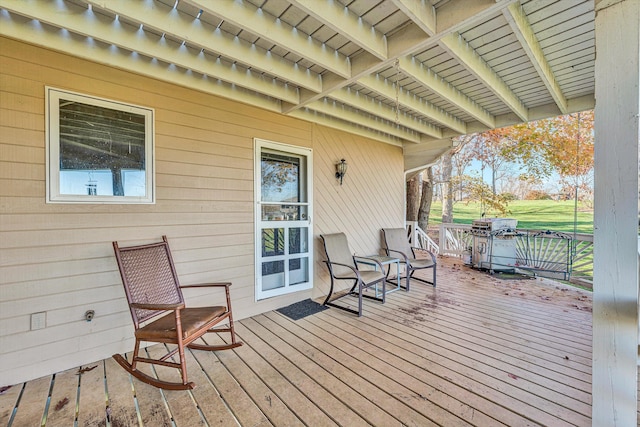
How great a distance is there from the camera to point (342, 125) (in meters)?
4.45

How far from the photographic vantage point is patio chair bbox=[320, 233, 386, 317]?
3627 mm

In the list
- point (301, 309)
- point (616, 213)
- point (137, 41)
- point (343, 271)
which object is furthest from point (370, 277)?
point (137, 41)

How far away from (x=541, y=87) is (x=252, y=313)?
4.53m

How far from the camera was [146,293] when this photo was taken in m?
2.50

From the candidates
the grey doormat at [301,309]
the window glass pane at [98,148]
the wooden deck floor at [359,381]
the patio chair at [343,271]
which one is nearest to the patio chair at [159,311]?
the wooden deck floor at [359,381]

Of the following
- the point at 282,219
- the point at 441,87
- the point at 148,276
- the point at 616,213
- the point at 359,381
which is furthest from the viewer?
the point at 282,219

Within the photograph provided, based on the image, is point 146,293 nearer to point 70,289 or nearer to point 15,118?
point 70,289

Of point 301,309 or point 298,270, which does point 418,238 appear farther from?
point 301,309

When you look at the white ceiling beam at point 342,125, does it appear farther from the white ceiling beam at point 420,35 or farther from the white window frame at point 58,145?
the white window frame at point 58,145

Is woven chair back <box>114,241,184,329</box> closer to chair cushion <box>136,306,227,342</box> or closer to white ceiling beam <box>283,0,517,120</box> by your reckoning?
chair cushion <box>136,306,227,342</box>

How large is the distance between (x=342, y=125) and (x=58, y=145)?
3460mm

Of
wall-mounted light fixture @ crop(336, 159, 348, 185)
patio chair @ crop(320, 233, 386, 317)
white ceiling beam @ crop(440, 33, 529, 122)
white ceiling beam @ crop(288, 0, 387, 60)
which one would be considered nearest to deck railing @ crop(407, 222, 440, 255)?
patio chair @ crop(320, 233, 386, 317)

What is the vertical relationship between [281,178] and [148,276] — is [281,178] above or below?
above

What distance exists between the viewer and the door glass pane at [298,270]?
3930 millimetres
